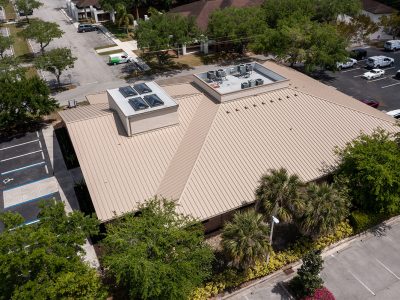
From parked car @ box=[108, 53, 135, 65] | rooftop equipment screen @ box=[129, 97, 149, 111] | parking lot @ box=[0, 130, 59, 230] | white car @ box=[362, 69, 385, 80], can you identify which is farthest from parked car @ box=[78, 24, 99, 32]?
white car @ box=[362, 69, 385, 80]

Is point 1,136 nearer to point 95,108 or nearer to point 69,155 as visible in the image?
point 69,155

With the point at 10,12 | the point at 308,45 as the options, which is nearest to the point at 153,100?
the point at 308,45

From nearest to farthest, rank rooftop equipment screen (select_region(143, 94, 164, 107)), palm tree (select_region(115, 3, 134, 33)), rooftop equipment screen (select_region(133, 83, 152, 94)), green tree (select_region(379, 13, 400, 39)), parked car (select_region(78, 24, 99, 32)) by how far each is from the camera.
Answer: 1. rooftop equipment screen (select_region(143, 94, 164, 107))
2. rooftop equipment screen (select_region(133, 83, 152, 94))
3. green tree (select_region(379, 13, 400, 39))
4. palm tree (select_region(115, 3, 134, 33))
5. parked car (select_region(78, 24, 99, 32))

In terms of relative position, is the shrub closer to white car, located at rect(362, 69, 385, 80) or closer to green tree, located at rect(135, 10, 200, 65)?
green tree, located at rect(135, 10, 200, 65)

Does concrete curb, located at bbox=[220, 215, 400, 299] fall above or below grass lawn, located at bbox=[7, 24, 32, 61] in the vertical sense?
below

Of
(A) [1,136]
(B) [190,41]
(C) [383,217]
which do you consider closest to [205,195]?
(C) [383,217]

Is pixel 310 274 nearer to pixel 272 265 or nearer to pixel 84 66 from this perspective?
pixel 272 265

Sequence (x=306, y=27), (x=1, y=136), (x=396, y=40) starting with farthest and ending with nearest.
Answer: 1. (x=396, y=40)
2. (x=306, y=27)
3. (x=1, y=136)

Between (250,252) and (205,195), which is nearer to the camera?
(250,252)
